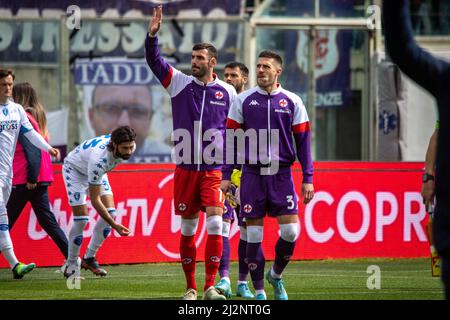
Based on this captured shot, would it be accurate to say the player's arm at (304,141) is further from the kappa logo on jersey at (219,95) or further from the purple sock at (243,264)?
the purple sock at (243,264)

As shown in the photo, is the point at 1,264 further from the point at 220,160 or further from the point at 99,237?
the point at 220,160

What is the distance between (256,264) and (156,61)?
199 cm

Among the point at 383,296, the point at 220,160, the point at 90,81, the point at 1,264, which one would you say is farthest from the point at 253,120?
the point at 90,81

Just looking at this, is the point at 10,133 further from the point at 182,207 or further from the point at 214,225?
the point at 214,225

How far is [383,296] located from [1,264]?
16.7ft

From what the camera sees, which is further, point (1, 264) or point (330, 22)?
point (330, 22)

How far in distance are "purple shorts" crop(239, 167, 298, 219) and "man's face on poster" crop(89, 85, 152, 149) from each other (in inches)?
443

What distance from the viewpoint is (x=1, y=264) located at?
1377 centimetres

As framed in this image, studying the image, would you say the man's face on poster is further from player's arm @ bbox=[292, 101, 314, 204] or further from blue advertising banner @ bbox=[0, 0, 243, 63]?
player's arm @ bbox=[292, 101, 314, 204]

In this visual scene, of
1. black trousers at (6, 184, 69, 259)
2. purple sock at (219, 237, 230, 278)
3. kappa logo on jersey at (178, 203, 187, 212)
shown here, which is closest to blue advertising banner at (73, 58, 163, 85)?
black trousers at (6, 184, 69, 259)

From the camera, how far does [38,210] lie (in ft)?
43.3

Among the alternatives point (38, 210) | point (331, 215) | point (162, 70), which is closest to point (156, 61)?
point (162, 70)

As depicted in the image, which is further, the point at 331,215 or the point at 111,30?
the point at 111,30

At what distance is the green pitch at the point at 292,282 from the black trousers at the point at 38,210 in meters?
0.42
